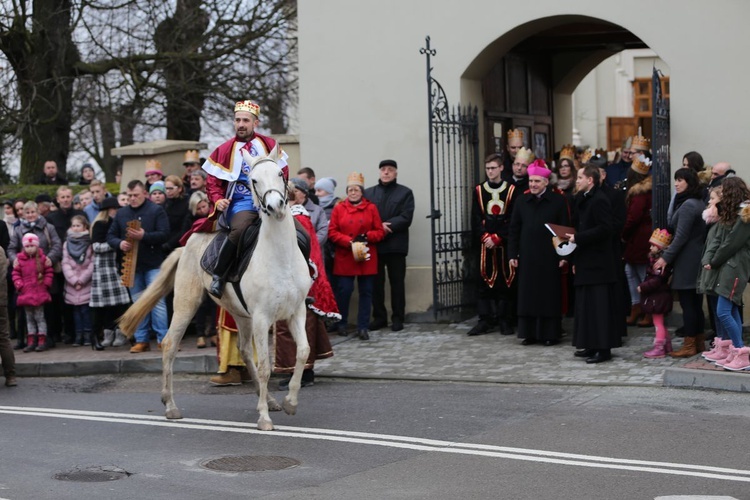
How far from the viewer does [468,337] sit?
46.3 feet

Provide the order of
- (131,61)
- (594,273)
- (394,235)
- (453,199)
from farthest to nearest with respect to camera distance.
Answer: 1. (131,61)
2. (453,199)
3. (394,235)
4. (594,273)

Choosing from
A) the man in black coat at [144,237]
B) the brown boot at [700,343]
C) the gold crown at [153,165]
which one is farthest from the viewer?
the gold crown at [153,165]

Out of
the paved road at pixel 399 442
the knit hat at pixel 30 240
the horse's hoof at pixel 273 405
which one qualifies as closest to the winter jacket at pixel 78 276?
the knit hat at pixel 30 240

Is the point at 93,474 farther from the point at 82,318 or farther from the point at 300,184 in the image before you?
the point at 82,318

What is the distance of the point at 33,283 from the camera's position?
1452 centimetres

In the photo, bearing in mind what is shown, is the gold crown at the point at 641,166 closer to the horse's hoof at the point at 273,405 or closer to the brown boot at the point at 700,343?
the brown boot at the point at 700,343

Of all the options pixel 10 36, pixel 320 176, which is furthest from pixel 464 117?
pixel 10 36

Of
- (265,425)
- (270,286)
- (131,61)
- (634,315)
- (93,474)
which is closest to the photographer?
(93,474)

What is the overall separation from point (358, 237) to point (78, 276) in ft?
11.4

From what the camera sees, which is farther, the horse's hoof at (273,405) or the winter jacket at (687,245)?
the winter jacket at (687,245)

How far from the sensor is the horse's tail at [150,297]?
441 inches

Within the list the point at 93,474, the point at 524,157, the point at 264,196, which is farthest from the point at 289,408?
the point at 524,157

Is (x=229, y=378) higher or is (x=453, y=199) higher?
(x=453, y=199)

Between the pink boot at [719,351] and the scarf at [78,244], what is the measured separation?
7511 mm
